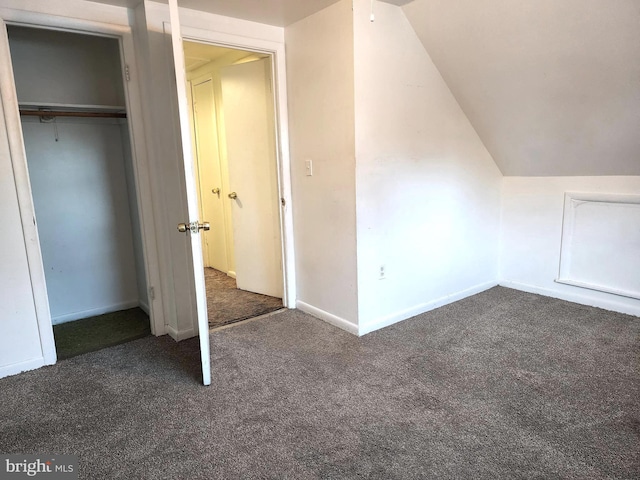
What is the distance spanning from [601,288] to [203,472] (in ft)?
10.4

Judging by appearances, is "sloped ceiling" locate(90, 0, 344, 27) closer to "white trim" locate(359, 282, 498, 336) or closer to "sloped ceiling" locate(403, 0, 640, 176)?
"sloped ceiling" locate(403, 0, 640, 176)

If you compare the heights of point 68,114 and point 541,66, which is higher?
point 541,66

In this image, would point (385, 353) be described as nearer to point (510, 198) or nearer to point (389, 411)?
point (389, 411)

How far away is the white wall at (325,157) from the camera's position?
271 cm

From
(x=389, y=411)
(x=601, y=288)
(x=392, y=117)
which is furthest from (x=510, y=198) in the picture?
(x=389, y=411)

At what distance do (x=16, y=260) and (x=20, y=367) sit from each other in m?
0.65

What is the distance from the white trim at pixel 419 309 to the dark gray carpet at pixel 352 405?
76mm

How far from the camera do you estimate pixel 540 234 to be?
3.61 metres

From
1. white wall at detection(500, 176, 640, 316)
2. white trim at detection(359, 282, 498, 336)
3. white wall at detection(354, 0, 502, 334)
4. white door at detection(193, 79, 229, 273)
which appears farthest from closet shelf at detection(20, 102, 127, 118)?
white wall at detection(500, 176, 640, 316)

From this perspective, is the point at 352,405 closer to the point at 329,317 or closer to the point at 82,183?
the point at 329,317

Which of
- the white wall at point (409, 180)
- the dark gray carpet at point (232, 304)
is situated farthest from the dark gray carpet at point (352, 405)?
the white wall at point (409, 180)

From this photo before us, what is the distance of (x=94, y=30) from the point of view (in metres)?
2.54

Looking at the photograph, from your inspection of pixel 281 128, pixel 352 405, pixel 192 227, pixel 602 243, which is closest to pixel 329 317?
pixel 352 405

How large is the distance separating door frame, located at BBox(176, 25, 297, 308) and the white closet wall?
103 centimetres
